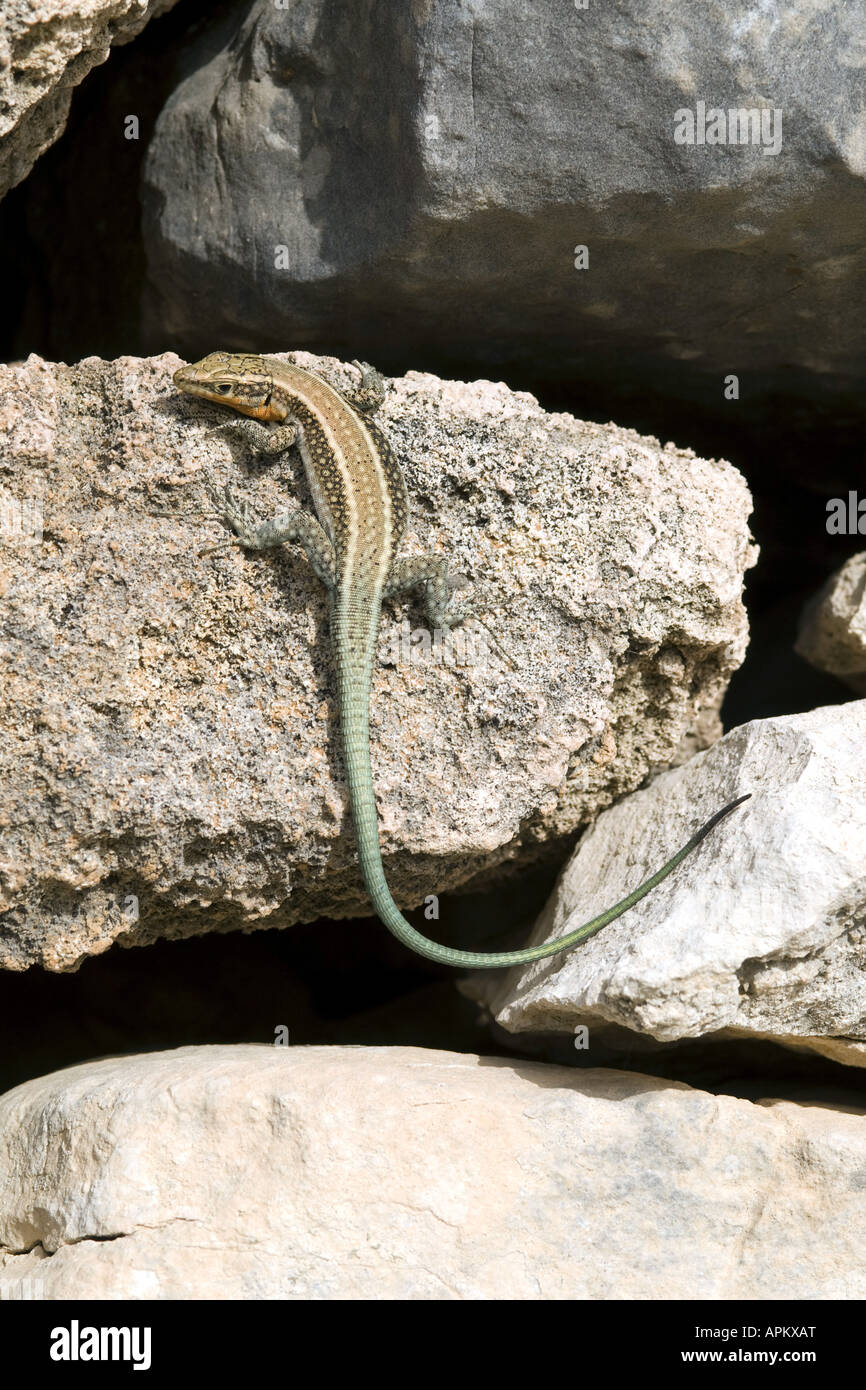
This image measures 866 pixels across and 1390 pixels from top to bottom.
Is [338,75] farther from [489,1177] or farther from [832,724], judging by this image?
[489,1177]

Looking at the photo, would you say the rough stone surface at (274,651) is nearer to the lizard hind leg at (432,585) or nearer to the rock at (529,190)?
the lizard hind leg at (432,585)

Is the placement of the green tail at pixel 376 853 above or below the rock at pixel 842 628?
below

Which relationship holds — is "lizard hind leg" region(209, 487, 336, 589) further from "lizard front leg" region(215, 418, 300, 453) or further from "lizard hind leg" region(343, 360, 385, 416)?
"lizard hind leg" region(343, 360, 385, 416)

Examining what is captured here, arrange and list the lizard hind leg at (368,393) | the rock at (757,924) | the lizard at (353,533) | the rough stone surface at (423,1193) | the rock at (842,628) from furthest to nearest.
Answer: the rock at (842,628) < the lizard hind leg at (368,393) < the lizard at (353,533) < the rock at (757,924) < the rough stone surface at (423,1193)

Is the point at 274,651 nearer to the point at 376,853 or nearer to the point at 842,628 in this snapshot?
the point at 376,853

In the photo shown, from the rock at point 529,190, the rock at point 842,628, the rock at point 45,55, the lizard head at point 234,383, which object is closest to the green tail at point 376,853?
the lizard head at point 234,383

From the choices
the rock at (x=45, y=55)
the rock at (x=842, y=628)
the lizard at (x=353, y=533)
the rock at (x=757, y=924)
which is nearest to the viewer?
the rock at (x=757, y=924)
